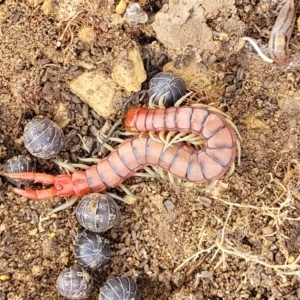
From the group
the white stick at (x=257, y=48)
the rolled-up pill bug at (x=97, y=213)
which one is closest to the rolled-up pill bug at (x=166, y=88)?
the white stick at (x=257, y=48)

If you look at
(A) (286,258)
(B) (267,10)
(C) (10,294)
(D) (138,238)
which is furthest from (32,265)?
(B) (267,10)

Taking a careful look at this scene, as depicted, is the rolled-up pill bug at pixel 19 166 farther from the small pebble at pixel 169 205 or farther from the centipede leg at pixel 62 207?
the small pebble at pixel 169 205

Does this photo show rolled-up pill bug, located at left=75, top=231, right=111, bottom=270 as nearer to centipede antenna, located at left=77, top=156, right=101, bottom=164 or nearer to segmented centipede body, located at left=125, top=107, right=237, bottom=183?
centipede antenna, located at left=77, top=156, right=101, bottom=164

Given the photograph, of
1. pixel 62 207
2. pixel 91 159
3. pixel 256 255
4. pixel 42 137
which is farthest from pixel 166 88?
pixel 256 255

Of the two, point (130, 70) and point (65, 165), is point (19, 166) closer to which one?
point (65, 165)

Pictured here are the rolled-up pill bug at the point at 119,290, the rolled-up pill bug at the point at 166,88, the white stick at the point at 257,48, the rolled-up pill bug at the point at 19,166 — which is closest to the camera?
the rolled-up pill bug at the point at 119,290

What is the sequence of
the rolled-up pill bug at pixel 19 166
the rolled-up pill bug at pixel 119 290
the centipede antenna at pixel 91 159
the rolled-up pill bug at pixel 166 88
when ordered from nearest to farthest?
1. the rolled-up pill bug at pixel 119 290
2. the rolled-up pill bug at pixel 166 88
3. the rolled-up pill bug at pixel 19 166
4. the centipede antenna at pixel 91 159

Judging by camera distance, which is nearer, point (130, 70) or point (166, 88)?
point (166, 88)
